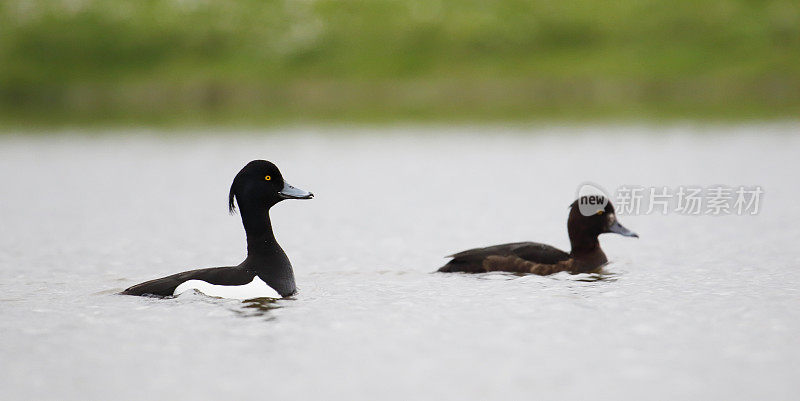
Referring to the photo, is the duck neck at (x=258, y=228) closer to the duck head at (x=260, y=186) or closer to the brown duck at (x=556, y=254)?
the duck head at (x=260, y=186)

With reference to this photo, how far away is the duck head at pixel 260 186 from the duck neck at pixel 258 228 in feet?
0.24

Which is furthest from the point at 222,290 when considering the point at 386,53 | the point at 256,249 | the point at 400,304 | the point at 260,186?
the point at 386,53

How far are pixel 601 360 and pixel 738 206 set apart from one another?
40.7 feet

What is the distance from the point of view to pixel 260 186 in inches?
525

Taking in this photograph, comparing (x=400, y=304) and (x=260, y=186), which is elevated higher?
(x=260, y=186)

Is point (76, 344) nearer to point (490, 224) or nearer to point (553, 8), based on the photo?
point (490, 224)

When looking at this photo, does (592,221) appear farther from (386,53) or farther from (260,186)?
(386,53)

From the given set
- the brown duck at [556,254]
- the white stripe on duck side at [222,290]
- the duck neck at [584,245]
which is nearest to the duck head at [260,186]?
the white stripe on duck side at [222,290]

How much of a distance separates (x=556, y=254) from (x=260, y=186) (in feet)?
13.2

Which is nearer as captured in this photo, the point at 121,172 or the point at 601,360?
the point at 601,360

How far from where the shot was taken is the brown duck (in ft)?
47.0

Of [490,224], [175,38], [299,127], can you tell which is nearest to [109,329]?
[490,224]

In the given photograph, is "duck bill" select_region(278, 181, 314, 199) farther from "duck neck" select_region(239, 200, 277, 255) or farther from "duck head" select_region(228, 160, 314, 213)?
"duck neck" select_region(239, 200, 277, 255)

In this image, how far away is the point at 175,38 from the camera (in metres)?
167
